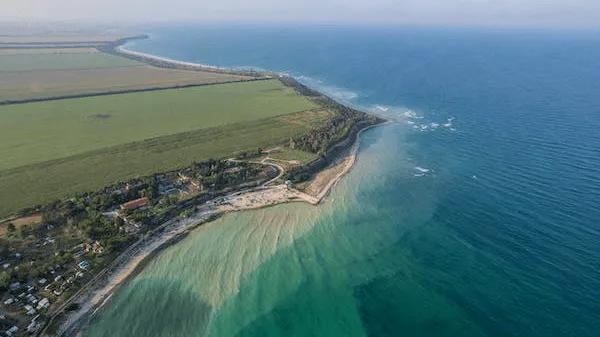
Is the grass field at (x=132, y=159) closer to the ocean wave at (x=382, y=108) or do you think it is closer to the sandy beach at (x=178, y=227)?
the sandy beach at (x=178, y=227)

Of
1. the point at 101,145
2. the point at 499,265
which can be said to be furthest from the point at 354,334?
the point at 101,145

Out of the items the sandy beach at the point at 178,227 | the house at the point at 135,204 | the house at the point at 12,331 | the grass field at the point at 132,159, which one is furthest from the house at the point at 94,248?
the grass field at the point at 132,159

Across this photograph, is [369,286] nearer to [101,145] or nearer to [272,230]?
[272,230]

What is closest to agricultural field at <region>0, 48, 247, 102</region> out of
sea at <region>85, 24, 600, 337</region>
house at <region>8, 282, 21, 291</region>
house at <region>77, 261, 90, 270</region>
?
sea at <region>85, 24, 600, 337</region>

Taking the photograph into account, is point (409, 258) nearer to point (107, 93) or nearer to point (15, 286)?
point (15, 286)

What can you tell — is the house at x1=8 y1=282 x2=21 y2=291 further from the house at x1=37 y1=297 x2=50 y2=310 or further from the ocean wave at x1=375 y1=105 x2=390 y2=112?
→ the ocean wave at x1=375 y1=105 x2=390 y2=112

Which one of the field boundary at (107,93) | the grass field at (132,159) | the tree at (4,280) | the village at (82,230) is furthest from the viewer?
the field boundary at (107,93)

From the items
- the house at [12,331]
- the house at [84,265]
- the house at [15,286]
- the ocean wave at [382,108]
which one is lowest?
the house at [12,331]

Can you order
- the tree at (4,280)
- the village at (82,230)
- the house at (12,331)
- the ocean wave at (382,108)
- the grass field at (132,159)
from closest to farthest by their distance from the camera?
1. the house at (12,331)
2. the village at (82,230)
3. the tree at (4,280)
4. the grass field at (132,159)
5. the ocean wave at (382,108)
